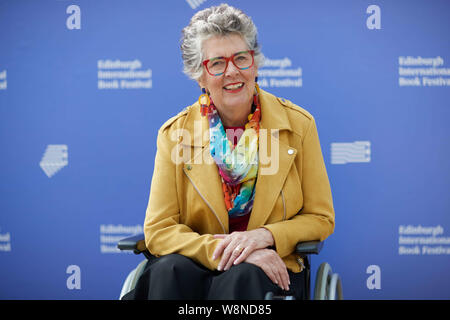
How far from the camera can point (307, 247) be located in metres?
2.03

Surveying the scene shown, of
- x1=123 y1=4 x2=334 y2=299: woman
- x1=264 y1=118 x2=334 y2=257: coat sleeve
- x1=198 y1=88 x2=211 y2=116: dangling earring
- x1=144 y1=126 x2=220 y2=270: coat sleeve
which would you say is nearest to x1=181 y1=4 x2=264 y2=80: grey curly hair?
x1=123 y1=4 x2=334 y2=299: woman

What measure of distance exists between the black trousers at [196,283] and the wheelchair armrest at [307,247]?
17 centimetres

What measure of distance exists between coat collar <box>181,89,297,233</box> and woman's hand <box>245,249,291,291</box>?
228 mm

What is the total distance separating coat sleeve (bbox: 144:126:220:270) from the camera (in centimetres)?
204

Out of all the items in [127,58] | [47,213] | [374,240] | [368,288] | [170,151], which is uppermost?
[127,58]

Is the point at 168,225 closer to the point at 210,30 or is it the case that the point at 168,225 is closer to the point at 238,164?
the point at 238,164

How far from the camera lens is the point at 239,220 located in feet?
7.54

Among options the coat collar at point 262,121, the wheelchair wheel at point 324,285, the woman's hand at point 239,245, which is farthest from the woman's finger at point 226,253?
the coat collar at point 262,121

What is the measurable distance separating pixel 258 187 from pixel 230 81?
0.49 metres

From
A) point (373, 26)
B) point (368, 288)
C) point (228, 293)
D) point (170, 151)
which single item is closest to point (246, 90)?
point (170, 151)

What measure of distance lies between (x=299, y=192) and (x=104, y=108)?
154 centimetres

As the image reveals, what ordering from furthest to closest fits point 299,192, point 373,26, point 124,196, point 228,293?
point 124,196 < point 373,26 < point 299,192 < point 228,293

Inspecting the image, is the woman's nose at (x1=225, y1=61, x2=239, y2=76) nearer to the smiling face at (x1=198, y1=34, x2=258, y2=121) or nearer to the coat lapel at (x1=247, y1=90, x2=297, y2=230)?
the smiling face at (x1=198, y1=34, x2=258, y2=121)
